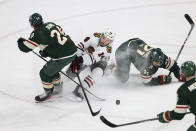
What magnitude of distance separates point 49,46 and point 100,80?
1087 millimetres

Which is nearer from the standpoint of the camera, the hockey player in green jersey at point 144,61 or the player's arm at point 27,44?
the player's arm at point 27,44

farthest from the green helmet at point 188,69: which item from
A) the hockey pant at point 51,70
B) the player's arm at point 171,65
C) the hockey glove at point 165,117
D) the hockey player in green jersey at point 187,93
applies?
the hockey pant at point 51,70

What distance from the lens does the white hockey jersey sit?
185 inches

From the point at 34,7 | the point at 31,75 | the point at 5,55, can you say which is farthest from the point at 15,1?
the point at 31,75

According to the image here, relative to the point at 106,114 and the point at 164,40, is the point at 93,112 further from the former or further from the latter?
the point at 164,40

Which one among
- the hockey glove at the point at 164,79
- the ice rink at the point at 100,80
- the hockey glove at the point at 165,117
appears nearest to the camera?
the hockey glove at the point at 165,117

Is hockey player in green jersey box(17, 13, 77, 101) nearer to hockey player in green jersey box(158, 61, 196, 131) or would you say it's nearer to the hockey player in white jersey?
the hockey player in white jersey

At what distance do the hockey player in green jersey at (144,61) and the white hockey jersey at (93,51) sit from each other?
0.84ft

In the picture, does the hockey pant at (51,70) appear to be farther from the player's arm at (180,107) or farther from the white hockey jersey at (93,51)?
the player's arm at (180,107)

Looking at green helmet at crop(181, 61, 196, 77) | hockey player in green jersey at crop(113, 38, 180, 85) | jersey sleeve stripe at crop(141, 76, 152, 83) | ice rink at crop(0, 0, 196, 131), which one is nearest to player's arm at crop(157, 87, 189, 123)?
green helmet at crop(181, 61, 196, 77)

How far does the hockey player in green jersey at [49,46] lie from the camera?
4.16 metres

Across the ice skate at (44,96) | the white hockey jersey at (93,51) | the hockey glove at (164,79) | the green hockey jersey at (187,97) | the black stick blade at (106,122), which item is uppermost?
the green hockey jersey at (187,97)

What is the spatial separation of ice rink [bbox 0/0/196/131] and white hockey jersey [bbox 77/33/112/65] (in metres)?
0.40

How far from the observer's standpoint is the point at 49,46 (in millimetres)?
4238
